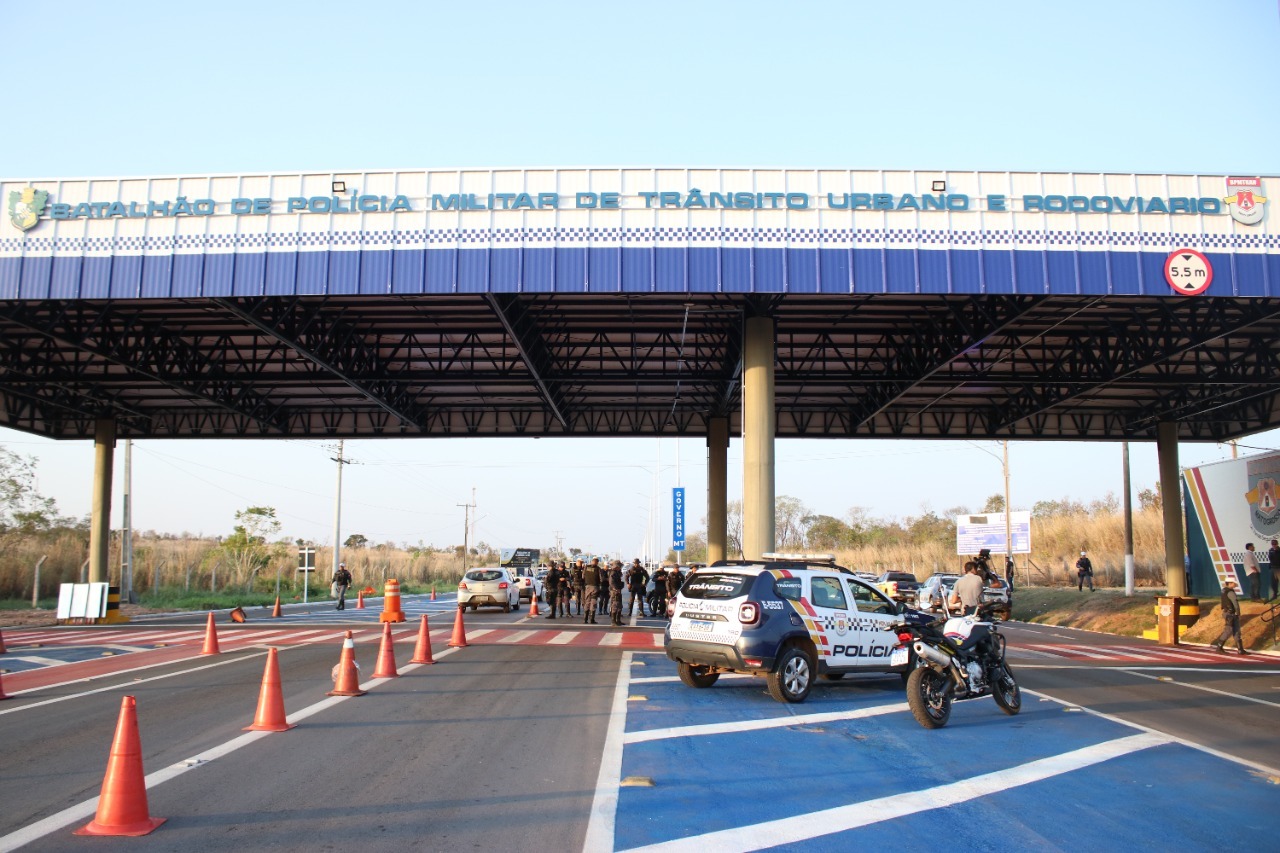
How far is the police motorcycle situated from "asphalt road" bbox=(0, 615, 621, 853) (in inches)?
140

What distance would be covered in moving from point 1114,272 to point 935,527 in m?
79.8

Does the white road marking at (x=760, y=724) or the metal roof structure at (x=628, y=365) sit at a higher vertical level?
the metal roof structure at (x=628, y=365)

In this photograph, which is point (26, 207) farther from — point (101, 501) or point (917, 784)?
point (917, 784)

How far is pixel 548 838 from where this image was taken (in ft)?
20.9

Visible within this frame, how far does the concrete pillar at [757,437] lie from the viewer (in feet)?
70.4

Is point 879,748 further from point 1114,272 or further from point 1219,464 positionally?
point 1219,464

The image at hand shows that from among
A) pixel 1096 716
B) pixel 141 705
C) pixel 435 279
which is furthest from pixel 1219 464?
pixel 141 705

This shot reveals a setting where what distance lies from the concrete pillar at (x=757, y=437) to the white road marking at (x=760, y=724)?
8.88 metres

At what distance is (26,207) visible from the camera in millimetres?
21703

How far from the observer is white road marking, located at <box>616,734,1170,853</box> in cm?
632

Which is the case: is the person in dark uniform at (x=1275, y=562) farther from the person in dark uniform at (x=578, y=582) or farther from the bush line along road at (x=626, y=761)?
the person in dark uniform at (x=578, y=582)

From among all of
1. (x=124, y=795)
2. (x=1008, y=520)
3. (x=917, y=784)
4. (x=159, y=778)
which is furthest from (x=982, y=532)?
(x=124, y=795)

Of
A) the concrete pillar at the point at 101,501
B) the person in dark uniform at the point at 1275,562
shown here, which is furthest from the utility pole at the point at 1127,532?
the concrete pillar at the point at 101,501

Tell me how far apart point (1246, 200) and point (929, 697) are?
15.9 metres
